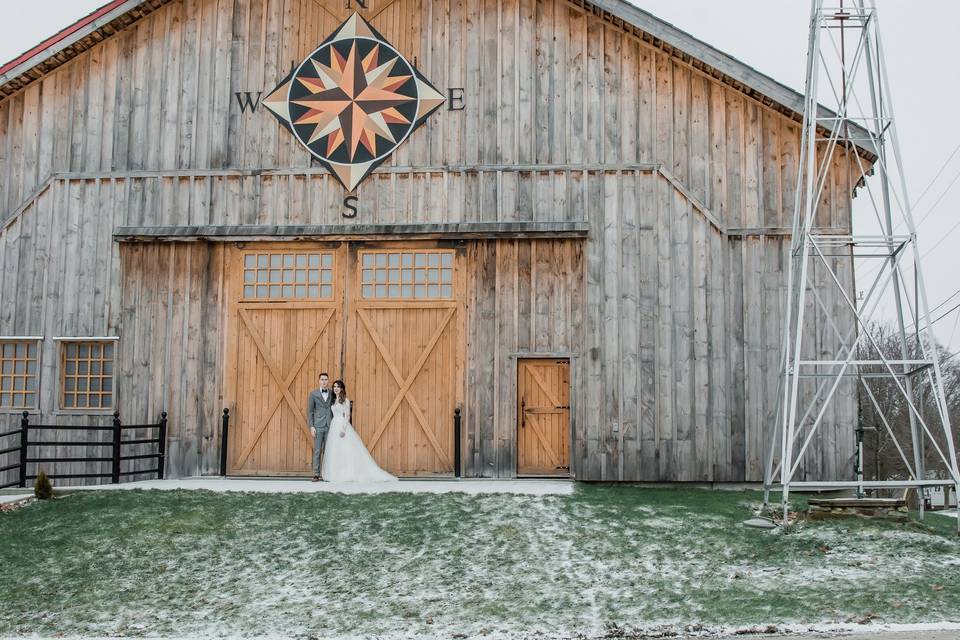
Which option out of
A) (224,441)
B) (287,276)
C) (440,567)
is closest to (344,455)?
(224,441)

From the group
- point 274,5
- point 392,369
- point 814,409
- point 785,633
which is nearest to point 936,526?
point 814,409

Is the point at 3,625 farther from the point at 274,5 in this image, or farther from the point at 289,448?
the point at 274,5

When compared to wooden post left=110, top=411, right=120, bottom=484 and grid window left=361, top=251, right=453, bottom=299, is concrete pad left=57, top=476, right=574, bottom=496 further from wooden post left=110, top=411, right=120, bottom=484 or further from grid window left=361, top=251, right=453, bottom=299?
grid window left=361, top=251, right=453, bottom=299

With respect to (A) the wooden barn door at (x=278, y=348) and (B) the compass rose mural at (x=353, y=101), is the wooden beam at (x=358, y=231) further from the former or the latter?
(B) the compass rose mural at (x=353, y=101)

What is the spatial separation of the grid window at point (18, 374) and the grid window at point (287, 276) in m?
4.07

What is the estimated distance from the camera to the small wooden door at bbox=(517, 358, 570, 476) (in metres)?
18.3

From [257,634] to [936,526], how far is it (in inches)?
376

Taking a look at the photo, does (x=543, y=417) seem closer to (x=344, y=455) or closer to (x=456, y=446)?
(x=456, y=446)

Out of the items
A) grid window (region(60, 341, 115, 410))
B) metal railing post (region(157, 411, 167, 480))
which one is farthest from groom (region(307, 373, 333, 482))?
grid window (region(60, 341, 115, 410))

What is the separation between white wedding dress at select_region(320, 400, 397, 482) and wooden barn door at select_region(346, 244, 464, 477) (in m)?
0.68

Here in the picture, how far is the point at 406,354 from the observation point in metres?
18.7

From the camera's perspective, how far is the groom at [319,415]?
1794cm

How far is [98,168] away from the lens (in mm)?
19516

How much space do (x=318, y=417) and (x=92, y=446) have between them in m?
4.20
